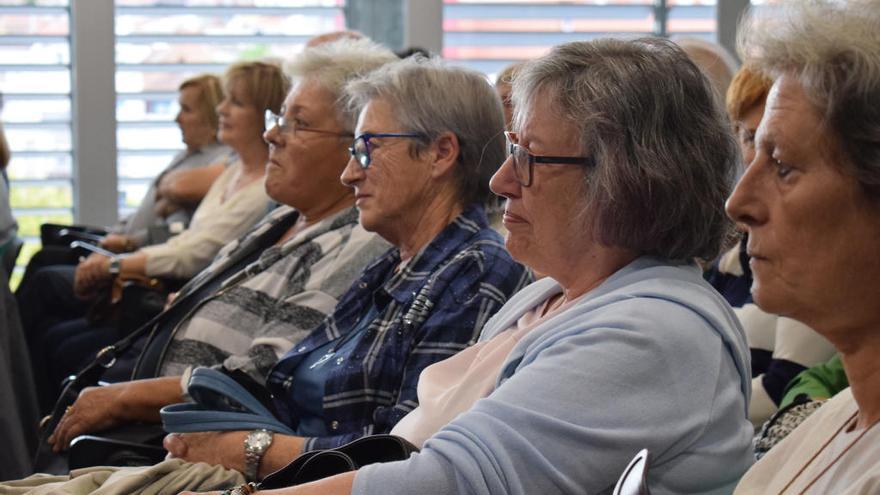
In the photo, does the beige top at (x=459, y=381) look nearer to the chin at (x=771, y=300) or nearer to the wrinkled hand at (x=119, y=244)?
the chin at (x=771, y=300)

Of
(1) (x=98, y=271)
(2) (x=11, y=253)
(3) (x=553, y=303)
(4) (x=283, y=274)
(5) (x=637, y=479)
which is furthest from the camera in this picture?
(2) (x=11, y=253)

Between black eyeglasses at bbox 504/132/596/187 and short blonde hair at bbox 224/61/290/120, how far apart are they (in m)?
2.50

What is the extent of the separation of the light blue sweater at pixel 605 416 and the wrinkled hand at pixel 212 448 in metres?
0.79

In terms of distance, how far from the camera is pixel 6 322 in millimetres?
3812

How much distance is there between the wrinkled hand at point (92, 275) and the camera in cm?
452

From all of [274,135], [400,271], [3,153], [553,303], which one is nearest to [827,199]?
[553,303]

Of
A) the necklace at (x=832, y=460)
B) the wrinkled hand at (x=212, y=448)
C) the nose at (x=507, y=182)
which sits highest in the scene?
the nose at (x=507, y=182)

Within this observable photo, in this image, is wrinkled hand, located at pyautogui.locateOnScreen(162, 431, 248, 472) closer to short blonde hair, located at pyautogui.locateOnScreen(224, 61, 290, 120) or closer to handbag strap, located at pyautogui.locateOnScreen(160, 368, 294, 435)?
handbag strap, located at pyautogui.locateOnScreen(160, 368, 294, 435)

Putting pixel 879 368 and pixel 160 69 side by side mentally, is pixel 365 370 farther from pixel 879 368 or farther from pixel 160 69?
pixel 160 69

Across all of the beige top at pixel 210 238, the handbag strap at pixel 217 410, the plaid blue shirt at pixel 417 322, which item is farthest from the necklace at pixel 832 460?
the beige top at pixel 210 238

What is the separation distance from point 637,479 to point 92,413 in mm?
2033

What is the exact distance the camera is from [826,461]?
1.47m

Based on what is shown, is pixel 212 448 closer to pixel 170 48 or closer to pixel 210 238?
pixel 210 238

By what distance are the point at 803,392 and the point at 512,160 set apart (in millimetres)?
902
